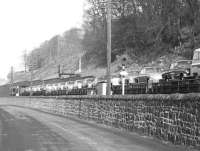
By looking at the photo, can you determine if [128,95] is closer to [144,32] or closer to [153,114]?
[153,114]

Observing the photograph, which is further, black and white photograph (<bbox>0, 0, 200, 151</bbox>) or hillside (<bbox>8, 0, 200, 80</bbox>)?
hillside (<bbox>8, 0, 200, 80</bbox>)

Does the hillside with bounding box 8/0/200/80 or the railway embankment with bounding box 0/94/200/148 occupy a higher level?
the hillside with bounding box 8/0/200/80

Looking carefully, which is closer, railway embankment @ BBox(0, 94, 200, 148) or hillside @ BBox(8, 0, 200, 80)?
railway embankment @ BBox(0, 94, 200, 148)

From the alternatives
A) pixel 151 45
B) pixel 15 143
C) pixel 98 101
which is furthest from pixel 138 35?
pixel 15 143

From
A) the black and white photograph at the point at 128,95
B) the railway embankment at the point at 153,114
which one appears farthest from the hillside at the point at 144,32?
the railway embankment at the point at 153,114

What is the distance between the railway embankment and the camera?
1238 centimetres

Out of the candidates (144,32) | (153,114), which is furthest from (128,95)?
(144,32)

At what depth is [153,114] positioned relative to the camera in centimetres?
1545

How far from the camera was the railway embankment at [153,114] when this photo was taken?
1238 centimetres

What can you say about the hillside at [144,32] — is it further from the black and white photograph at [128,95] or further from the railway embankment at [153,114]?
the railway embankment at [153,114]

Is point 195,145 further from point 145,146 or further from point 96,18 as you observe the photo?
point 96,18

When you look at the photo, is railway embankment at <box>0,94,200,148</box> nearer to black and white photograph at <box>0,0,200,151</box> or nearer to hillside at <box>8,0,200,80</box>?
black and white photograph at <box>0,0,200,151</box>

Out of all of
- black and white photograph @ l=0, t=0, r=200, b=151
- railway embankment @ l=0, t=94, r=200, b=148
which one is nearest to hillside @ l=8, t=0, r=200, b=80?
black and white photograph @ l=0, t=0, r=200, b=151

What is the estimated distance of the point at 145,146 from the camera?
43.7 feet
